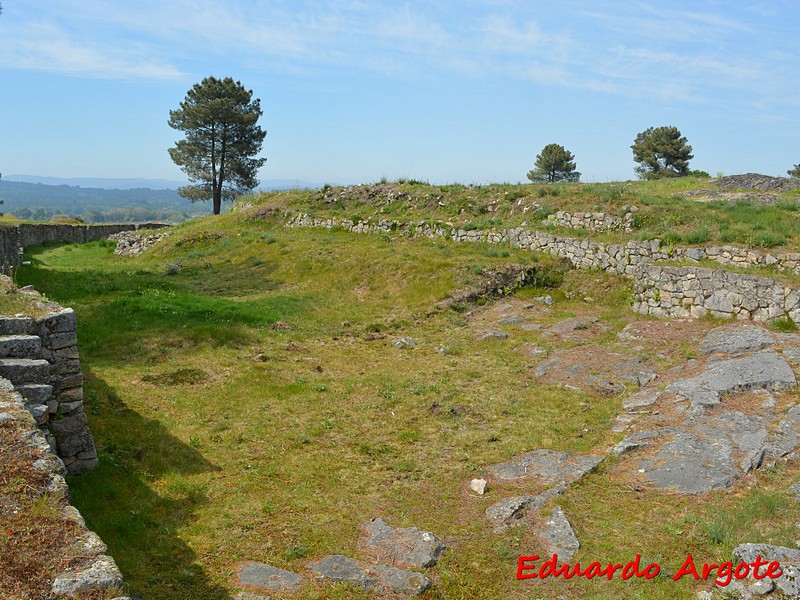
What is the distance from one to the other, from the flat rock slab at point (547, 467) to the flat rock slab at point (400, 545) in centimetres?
219

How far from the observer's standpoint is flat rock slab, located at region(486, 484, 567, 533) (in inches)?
319

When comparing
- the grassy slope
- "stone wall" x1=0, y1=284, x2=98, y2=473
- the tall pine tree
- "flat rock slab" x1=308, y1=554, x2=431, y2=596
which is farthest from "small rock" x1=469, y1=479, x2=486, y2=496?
the tall pine tree

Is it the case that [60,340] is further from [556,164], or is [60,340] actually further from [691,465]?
[556,164]

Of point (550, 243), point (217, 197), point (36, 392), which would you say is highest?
point (217, 197)

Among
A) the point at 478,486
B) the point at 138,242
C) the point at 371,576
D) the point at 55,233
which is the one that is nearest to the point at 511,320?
the point at 478,486

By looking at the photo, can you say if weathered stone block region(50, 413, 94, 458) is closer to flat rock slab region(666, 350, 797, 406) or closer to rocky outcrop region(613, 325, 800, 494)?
rocky outcrop region(613, 325, 800, 494)

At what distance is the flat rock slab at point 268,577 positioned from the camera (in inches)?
262

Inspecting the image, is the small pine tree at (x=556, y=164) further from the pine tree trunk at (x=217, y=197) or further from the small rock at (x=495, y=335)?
the small rock at (x=495, y=335)

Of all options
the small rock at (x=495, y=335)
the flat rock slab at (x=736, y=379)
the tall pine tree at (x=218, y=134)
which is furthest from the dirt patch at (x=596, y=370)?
the tall pine tree at (x=218, y=134)

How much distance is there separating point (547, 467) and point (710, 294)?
10.1m

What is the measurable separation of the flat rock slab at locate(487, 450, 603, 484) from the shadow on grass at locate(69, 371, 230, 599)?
15.9 ft

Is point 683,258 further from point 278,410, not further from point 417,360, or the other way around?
point 278,410

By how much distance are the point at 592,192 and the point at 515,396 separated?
16.2 meters

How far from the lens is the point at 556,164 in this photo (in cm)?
6425
